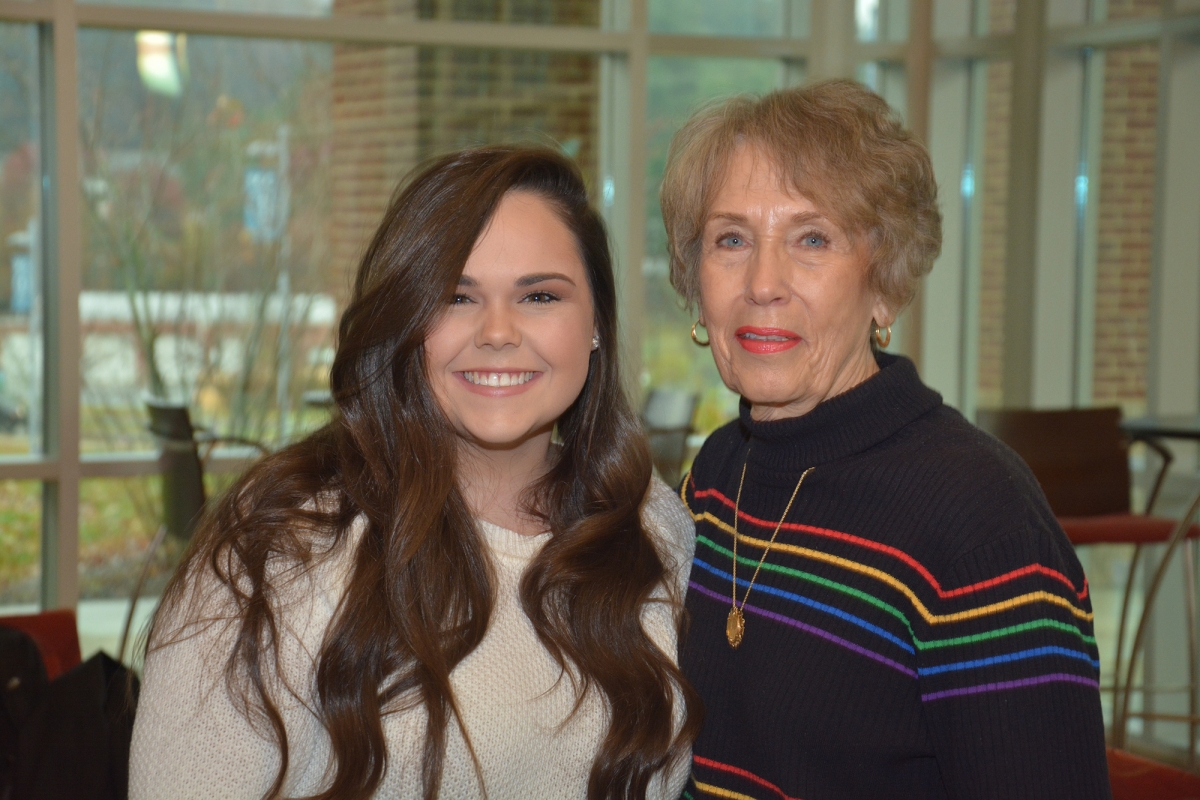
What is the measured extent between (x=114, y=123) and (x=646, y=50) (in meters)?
2.35

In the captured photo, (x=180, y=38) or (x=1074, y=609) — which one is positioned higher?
(x=180, y=38)

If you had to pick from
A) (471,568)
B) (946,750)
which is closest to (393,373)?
(471,568)

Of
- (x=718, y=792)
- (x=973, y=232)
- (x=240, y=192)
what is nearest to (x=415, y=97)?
(x=240, y=192)

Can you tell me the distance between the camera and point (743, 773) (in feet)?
Answer: 5.15

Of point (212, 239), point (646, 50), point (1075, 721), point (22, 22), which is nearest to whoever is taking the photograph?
point (1075, 721)

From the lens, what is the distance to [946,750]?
53.3 inches

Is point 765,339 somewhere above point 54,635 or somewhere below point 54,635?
above

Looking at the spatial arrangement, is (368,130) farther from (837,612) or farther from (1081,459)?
(837,612)

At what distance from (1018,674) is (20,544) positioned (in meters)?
4.52

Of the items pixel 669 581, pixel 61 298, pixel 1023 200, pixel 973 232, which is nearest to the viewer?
pixel 669 581

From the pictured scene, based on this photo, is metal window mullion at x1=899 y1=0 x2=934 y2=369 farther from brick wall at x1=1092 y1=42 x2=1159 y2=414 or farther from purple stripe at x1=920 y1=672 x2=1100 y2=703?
purple stripe at x1=920 y1=672 x2=1100 y2=703

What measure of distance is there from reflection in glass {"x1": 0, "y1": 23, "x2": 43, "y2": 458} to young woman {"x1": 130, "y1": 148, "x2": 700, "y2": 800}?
A: 3.49 meters

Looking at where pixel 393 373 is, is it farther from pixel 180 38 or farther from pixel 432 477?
pixel 180 38

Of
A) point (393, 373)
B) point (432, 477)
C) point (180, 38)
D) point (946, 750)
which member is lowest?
point (946, 750)
